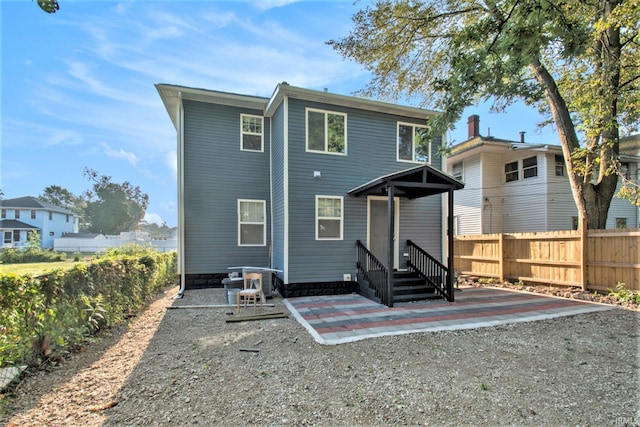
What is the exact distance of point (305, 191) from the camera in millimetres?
7805

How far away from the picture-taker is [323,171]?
8.01 meters

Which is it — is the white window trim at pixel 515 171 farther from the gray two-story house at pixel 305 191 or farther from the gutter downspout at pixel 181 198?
the gutter downspout at pixel 181 198

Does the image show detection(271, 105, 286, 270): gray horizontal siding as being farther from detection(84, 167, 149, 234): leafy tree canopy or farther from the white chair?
detection(84, 167, 149, 234): leafy tree canopy

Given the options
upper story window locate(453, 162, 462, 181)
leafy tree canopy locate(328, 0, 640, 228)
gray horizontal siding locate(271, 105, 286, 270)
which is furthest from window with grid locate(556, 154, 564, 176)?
gray horizontal siding locate(271, 105, 286, 270)

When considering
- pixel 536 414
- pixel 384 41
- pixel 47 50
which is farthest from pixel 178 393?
pixel 384 41

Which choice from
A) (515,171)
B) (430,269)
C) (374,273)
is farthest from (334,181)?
(515,171)

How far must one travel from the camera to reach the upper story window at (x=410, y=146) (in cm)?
888

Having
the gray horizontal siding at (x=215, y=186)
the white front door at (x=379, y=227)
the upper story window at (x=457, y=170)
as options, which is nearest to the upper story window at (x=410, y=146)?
the white front door at (x=379, y=227)

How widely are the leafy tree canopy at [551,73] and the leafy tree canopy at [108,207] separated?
46.0 m

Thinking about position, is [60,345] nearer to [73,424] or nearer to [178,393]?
[73,424]

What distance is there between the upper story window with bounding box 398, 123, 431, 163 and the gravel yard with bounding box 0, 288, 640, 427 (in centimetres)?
548

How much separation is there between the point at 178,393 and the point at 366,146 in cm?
723

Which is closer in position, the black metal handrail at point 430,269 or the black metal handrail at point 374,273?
the black metal handrail at point 374,273

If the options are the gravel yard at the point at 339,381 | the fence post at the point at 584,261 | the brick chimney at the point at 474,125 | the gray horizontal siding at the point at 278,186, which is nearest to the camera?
the gravel yard at the point at 339,381
